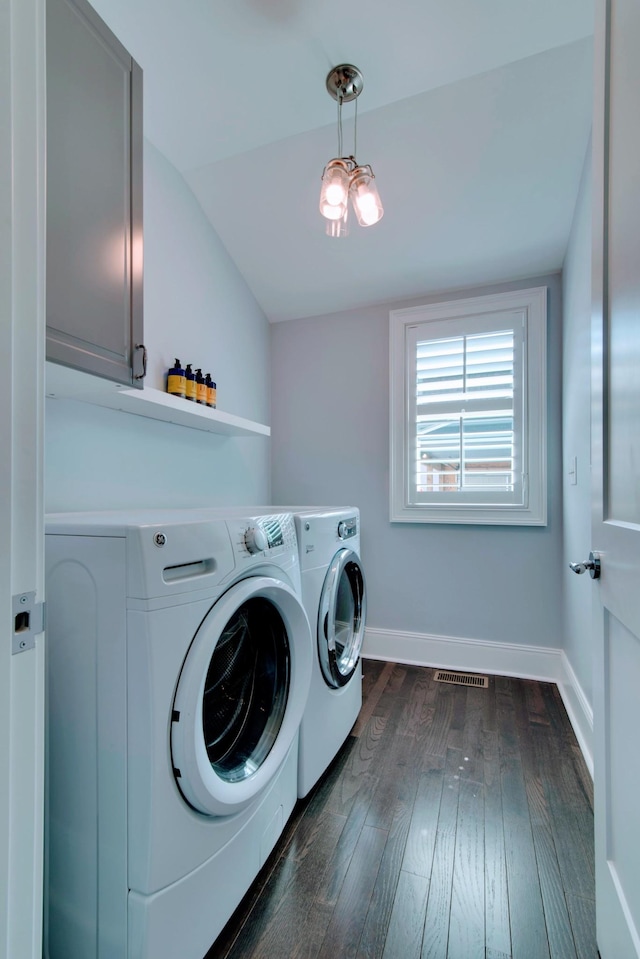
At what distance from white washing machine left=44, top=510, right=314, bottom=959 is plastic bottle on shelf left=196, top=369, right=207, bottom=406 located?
105 centimetres

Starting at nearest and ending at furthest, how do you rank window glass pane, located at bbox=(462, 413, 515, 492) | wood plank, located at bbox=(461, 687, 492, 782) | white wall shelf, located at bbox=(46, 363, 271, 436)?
white wall shelf, located at bbox=(46, 363, 271, 436), wood plank, located at bbox=(461, 687, 492, 782), window glass pane, located at bbox=(462, 413, 515, 492)

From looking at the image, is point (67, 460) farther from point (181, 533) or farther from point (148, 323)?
point (181, 533)

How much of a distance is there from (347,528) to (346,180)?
4.08 ft

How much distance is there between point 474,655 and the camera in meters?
Result: 2.43

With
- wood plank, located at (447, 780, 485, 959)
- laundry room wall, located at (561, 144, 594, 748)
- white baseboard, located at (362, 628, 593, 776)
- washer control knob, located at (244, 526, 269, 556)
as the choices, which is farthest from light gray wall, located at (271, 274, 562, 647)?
washer control knob, located at (244, 526, 269, 556)

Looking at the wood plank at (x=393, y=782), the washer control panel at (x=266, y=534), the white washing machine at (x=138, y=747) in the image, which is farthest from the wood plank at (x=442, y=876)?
the washer control panel at (x=266, y=534)

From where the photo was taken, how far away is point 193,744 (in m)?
0.82

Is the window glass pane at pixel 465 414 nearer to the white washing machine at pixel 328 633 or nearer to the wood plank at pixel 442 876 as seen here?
the white washing machine at pixel 328 633

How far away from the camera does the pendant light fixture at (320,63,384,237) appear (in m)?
1.45

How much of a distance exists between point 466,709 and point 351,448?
5.05ft

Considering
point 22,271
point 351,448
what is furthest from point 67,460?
point 351,448

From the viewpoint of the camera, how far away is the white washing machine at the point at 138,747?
2.57ft

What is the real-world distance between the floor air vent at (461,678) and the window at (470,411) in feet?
2.81

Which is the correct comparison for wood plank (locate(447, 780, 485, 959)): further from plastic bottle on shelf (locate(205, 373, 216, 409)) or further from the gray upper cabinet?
plastic bottle on shelf (locate(205, 373, 216, 409))
